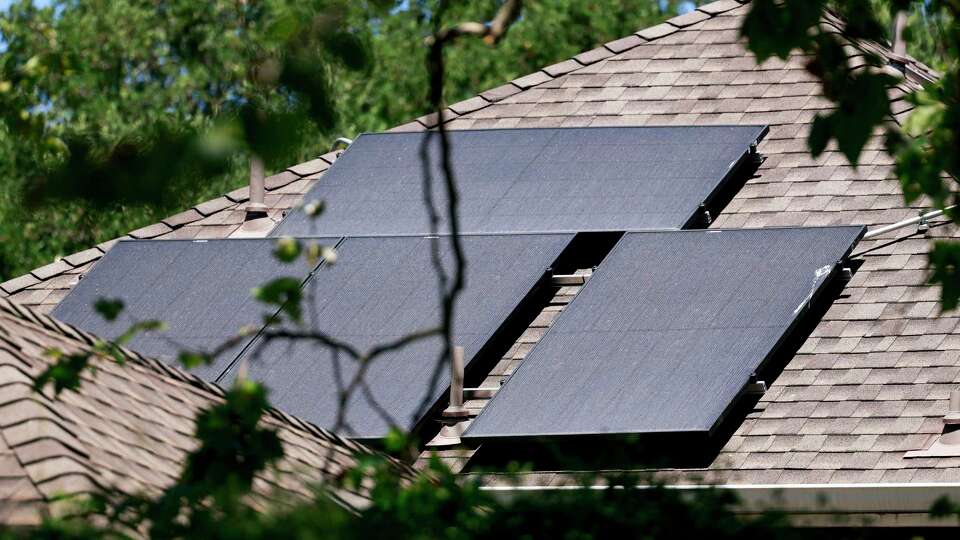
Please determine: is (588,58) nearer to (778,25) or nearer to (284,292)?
(778,25)

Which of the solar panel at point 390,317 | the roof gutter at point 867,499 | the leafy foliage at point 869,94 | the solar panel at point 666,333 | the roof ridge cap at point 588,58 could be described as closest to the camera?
the leafy foliage at point 869,94

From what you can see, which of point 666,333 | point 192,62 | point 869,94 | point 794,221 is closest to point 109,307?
point 869,94

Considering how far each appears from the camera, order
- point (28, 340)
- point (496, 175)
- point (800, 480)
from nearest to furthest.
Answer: point (28, 340), point (800, 480), point (496, 175)

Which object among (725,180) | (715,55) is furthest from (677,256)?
(715,55)

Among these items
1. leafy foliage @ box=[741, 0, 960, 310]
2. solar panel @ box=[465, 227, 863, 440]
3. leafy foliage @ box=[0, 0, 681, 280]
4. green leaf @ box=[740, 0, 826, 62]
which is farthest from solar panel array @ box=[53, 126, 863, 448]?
leafy foliage @ box=[0, 0, 681, 280]

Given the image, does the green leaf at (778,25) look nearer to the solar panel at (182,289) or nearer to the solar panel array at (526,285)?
the solar panel array at (526,285)

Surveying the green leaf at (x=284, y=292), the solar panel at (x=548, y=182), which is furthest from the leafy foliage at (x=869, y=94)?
the solar panel at (x=548, y=182)

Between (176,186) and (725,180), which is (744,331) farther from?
(176,186)
